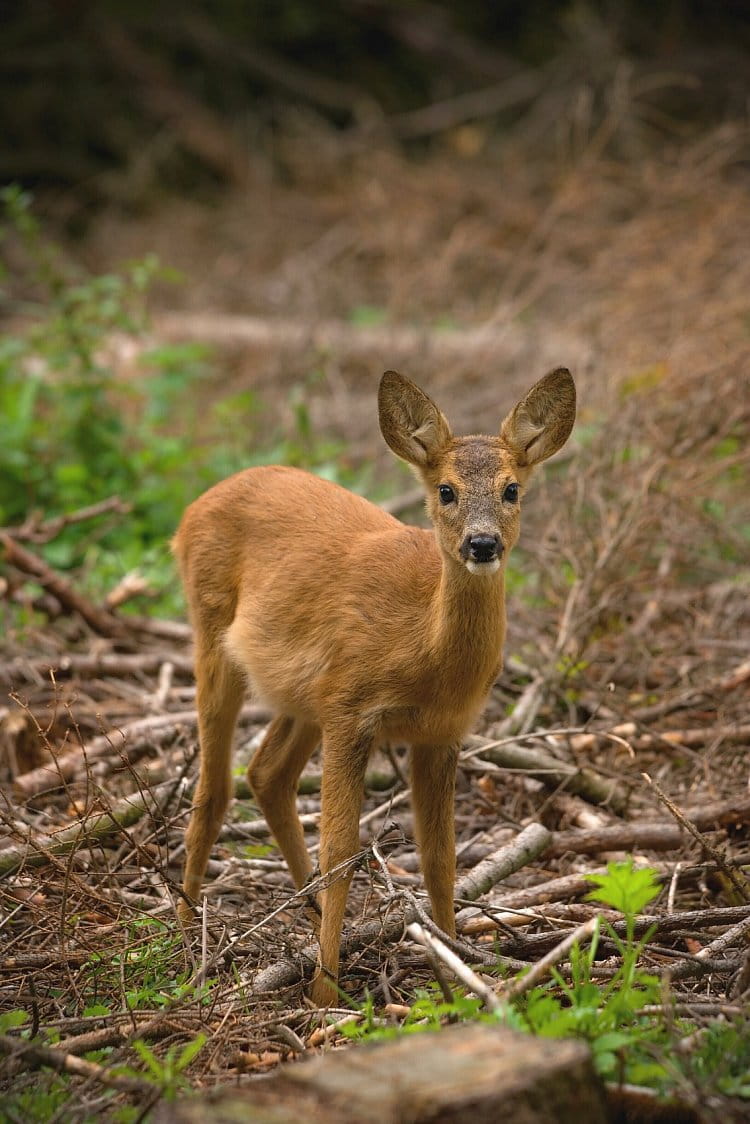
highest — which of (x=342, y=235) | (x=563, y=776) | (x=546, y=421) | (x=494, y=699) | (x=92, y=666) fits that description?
(x=342, y=235)

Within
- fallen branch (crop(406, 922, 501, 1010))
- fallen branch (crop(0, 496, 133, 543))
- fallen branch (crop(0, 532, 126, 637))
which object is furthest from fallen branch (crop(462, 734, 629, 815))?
fallen branch (crop(0, 496, 133, 543))

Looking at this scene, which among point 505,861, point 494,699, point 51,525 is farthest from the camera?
point 51,525

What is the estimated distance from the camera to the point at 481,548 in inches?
165

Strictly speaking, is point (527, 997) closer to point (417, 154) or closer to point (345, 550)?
point (345, 550)

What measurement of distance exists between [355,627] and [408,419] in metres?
0.80

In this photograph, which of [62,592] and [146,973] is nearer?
[146,973]

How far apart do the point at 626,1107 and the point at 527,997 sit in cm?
72

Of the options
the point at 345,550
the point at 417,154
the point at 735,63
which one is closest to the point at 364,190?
the point at 417,154

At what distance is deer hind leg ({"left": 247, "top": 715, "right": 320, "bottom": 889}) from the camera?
17.1 ft

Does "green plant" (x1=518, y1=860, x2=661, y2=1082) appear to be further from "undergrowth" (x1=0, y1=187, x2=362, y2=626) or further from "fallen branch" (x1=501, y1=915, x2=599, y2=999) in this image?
"undergrowth" (x1=0, y1=187, x2=362, y2=626)

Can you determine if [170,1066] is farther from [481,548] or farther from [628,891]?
[481,548]

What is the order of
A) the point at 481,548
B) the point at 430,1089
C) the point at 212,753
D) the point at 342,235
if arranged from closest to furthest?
the point at 430,1089 → the point at 481,548 → the point at 212,753 → the point at 342,235

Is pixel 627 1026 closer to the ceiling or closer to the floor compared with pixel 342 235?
closer to the floor

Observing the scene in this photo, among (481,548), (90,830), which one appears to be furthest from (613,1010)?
(90,830)
